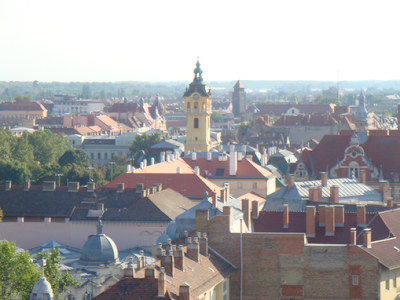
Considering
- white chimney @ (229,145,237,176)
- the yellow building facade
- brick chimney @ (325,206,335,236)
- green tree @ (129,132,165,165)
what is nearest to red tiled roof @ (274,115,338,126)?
green tree @ (129,132,165,165)

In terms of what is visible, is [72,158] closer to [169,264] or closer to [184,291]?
[169,264]

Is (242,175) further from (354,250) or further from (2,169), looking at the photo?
(354,250)

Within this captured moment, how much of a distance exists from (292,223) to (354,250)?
42.7 feet

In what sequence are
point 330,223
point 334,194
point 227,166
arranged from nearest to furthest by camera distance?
point 330,223 < point 334,194 < point 227,166

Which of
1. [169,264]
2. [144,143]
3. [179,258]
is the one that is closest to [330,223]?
[179,258]

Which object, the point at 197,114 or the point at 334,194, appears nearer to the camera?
the point at 334,194

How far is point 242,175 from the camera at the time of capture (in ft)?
340

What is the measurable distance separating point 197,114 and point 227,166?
18.4 meters

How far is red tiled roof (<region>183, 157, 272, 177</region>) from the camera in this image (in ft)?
340

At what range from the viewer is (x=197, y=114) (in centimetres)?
12300

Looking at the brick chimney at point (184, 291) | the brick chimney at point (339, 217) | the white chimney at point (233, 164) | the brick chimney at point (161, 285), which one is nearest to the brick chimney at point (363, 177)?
the white chimney at point (233, 164)

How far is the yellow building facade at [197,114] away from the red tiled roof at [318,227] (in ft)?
191

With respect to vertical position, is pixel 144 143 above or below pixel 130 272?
below

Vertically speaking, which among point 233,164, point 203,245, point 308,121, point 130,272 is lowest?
point 308,121
